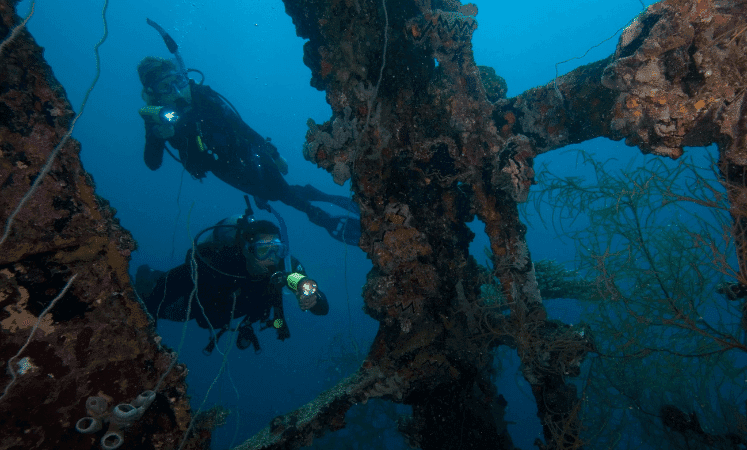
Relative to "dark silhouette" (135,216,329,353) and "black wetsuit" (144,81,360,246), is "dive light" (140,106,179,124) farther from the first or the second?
"dark silhouette" (135,216,329,353)

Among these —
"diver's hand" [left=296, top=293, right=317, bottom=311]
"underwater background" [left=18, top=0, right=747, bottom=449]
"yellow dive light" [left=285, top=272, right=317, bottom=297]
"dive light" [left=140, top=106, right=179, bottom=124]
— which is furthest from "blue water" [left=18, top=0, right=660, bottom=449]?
"diver's hand" [left=296, top=293, right=317, bottom=311]

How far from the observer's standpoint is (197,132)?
658cm

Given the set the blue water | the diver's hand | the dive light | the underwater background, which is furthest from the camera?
the blue water

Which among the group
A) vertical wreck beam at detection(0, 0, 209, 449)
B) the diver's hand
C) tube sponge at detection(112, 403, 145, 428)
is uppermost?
the diver's hand

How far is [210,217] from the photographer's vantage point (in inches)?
2980

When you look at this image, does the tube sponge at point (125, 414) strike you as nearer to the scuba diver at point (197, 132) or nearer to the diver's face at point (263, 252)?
the diver's face at point (263, 252)

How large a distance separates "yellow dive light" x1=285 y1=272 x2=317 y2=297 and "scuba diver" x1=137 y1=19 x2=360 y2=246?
1.68 m

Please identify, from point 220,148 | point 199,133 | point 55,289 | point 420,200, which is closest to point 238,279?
point 220,148

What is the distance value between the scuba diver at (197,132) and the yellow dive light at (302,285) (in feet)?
5.52

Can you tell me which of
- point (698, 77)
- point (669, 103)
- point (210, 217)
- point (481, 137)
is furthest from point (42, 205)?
point (210, 217)

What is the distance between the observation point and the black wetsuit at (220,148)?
21.3 ft

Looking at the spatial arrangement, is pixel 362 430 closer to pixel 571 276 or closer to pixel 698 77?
pixel 571 276

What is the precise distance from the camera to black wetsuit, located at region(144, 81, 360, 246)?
648 cm

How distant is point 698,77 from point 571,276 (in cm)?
443
